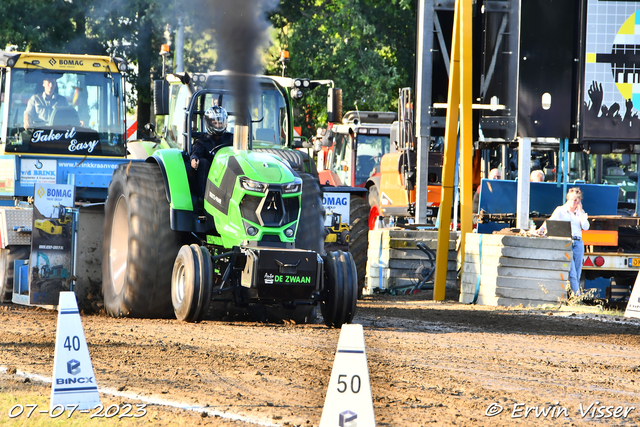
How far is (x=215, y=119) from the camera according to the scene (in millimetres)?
9766

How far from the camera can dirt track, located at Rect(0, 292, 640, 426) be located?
5.64 meters

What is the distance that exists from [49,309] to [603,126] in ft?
26.5

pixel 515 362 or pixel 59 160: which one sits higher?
pixel 59 160

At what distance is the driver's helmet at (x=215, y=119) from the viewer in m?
9.77

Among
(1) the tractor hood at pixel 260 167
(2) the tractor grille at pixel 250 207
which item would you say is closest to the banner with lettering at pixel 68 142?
(1) the tractor hood at pixel 260 167

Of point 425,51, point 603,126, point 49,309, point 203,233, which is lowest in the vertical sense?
point 49,309

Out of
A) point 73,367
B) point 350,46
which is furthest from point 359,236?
point 350,46

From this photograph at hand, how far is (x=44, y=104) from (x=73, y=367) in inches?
384

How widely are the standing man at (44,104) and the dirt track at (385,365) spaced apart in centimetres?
441

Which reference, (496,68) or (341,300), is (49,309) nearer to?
(341,300)

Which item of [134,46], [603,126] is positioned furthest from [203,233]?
[134,46]

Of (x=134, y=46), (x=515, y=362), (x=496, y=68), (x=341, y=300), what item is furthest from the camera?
(x=134, y=46)

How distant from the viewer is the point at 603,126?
1383 cm

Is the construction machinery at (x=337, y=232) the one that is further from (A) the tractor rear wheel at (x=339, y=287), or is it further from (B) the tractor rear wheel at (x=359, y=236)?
(A) the tractor rear wheel at (x=339, y=287)
